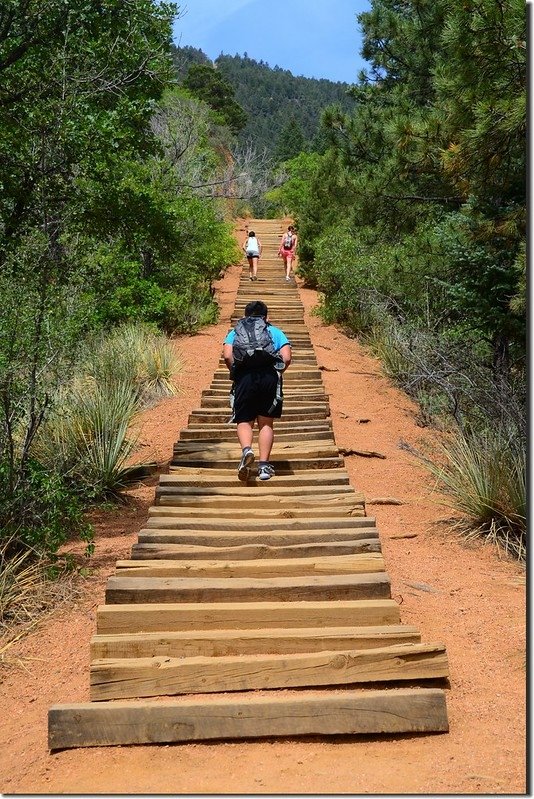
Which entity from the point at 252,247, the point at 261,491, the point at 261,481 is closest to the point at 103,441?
the point at 261,481

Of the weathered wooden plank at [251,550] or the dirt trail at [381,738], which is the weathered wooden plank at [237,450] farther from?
the weathered wooden plank at [251,550]

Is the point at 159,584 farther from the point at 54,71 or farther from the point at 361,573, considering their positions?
the point at 54,71

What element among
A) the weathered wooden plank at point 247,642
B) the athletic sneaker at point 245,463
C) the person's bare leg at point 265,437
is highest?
the person's bare leg at point 265,437

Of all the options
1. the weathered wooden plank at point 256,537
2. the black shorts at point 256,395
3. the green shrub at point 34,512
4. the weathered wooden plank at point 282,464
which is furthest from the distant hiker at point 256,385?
the green shrub at point 34,512

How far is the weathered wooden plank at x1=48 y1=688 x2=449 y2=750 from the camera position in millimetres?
3773

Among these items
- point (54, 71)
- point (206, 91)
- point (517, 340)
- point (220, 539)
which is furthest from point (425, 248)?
point (206, 91)

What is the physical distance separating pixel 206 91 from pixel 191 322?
4314 centimetres

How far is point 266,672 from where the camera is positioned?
4109 mm

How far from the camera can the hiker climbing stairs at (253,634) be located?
12.5 feet

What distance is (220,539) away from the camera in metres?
5.48

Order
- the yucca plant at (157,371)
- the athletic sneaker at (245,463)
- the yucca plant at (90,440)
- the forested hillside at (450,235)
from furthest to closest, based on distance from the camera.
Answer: the yucca plant at (157,371)
the yucca plant at (90,440)
the forested hillside at (450,235)
the athletic sneaker at (245,463)

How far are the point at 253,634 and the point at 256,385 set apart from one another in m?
2.75

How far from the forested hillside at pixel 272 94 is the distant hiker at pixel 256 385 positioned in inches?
3021

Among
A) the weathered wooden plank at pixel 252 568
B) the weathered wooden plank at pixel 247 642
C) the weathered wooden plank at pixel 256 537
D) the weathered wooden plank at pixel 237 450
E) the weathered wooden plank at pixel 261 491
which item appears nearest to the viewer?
the weathered wooden plank at pixel 247 642
